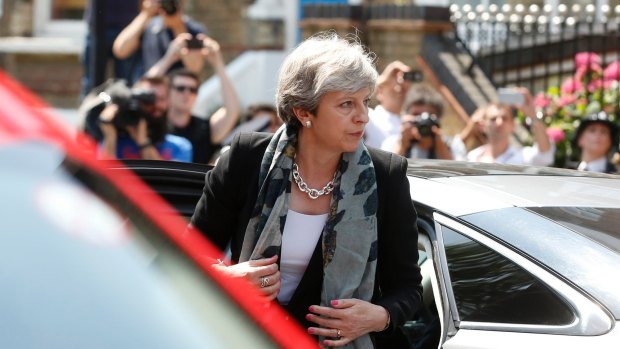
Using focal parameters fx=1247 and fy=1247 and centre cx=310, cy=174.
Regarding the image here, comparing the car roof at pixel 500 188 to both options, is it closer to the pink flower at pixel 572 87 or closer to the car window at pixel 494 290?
the car window at pixel 494 290

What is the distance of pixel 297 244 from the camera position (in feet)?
11.9

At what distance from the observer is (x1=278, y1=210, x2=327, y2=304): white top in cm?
363

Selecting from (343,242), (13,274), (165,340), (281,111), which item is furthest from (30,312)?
(281,111)

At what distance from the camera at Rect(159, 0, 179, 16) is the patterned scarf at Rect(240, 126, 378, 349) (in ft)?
16.8

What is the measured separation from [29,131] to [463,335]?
1955 millimetres

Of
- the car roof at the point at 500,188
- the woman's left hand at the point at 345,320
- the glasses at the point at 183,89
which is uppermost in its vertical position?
the glasses at the point at 183,89

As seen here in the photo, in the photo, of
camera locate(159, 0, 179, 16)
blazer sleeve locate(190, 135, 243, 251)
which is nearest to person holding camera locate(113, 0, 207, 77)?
camera locate(159, 0, 179, 16)

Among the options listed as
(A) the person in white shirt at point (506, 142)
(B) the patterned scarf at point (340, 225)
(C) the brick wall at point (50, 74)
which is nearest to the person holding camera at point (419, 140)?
(A) the person in white shirt at point (506, 142)

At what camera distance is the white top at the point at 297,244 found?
11.9 feet

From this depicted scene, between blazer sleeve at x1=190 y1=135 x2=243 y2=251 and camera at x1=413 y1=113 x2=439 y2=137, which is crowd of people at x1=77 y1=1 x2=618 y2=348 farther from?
camera at x1=413 y1=113 x2=439 y2=137

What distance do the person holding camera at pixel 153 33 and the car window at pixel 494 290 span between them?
5.06 meters

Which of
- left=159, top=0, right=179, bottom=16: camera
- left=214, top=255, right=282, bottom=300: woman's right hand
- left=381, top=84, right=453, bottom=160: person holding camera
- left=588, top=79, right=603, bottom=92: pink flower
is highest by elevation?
left=159, top=0, right=179, bottom=16: camera

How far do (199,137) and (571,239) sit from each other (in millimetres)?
4290

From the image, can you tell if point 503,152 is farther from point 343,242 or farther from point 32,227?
point 32,227
